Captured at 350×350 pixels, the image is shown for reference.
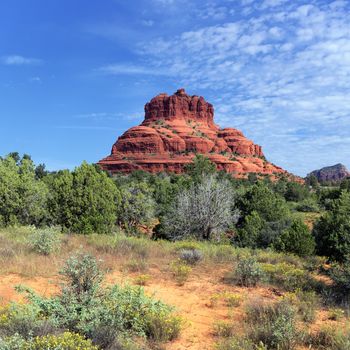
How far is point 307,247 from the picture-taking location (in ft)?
54.0

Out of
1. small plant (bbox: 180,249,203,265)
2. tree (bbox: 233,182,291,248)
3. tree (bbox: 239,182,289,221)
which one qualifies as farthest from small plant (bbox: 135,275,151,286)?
tree (bbox: 239,182,289,221)

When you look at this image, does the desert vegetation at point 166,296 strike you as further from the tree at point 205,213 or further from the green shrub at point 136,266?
the tree at point 205,213

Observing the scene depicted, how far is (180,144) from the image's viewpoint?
118125mm

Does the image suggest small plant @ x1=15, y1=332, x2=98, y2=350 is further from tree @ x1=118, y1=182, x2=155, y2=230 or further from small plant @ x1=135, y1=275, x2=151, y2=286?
tree @ x1=118, y1=182, x2=155, y2=230

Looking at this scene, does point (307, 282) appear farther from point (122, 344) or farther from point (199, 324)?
point (122, 344)

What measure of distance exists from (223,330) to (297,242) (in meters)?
12.3

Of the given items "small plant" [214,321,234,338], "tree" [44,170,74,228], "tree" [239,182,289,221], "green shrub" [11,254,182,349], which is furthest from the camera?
"tree" [239,182,289,221]

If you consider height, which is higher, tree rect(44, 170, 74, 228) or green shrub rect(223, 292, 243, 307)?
tree rect(44, 170, 74, 228)

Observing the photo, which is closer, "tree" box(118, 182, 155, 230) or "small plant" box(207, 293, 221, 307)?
"small plant" box(207, 293, 221, 307)

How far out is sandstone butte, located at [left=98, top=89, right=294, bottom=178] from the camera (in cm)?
10669

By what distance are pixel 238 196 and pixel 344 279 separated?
2110 centimetres

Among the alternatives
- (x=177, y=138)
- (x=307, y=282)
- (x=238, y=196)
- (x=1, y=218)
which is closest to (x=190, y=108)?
(x=177, y=138)

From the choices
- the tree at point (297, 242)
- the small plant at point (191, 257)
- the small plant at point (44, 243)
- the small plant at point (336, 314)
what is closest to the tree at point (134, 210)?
the tree at point (297, 242)

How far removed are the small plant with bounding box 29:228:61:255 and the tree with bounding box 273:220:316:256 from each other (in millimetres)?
10755
